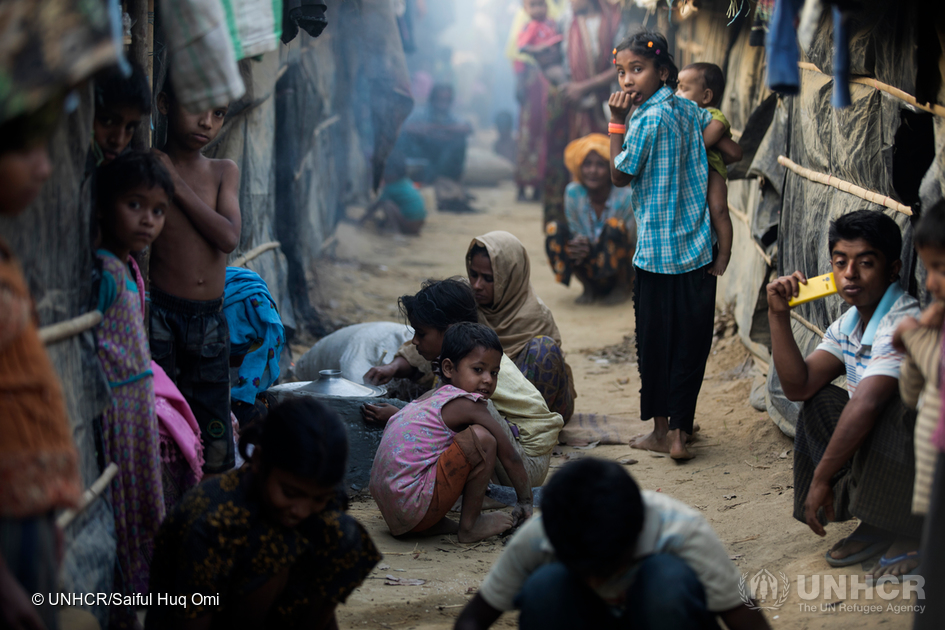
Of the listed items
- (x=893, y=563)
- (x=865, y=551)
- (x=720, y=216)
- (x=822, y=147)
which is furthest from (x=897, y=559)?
(x=822, y=147)

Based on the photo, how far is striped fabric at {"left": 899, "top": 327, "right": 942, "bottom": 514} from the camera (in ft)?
5.49

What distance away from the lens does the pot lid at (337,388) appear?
3336mm

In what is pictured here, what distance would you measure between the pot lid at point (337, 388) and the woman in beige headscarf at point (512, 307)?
0.65 metres

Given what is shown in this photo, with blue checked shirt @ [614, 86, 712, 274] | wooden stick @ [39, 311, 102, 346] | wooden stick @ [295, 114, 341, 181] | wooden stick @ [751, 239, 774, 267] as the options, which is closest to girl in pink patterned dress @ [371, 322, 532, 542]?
blue checked shirt @ [614, 86, 712, 274]

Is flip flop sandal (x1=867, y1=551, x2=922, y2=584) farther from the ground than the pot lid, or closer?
closer

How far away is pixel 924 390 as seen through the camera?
182cm

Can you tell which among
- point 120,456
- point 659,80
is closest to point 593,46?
point 659,80

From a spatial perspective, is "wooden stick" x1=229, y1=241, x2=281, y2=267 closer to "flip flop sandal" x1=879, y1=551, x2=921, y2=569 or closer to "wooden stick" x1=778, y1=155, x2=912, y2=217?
"wooden stick" x1=778, y1=155, x2=912, y2=217

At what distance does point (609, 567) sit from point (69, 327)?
129 cm

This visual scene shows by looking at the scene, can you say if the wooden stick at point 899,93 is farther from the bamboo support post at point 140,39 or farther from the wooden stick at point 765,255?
the bamboo support post at point 140,39

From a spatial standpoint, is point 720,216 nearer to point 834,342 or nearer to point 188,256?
point 834,342

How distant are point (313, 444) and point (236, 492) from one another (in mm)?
249

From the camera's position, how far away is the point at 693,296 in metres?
3.53

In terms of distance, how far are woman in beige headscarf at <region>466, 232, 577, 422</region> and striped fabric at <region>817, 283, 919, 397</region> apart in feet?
4.53
